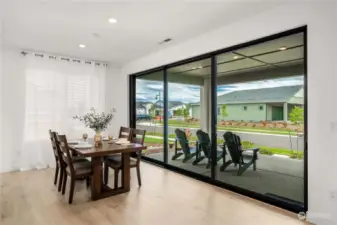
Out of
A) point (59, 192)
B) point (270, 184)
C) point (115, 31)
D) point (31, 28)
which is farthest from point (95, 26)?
point (270, 184)

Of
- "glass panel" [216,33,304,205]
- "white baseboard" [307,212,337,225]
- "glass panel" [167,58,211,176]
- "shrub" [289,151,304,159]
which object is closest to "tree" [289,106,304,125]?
"glass panel" [216,33,304,205]

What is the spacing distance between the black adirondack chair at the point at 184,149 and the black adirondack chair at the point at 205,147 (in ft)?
0.54

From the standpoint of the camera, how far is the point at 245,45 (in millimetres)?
3273

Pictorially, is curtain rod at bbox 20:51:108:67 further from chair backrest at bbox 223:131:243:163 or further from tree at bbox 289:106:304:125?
tree at bbox 289:106:304:125

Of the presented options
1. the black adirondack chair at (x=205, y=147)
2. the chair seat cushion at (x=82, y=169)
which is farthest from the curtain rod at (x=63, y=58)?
the black adirondack chair at (x=205, y=147)

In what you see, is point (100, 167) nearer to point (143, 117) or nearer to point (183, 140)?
point (183, 140)

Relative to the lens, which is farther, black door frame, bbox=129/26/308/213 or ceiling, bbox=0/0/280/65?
ceiling, bbox=0/0/280/65

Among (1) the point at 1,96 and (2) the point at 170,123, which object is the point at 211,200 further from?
(1) the point at 1,96

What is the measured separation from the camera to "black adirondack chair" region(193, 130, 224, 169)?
3.87 m

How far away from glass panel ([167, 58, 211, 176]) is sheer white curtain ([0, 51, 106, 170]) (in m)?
2.18

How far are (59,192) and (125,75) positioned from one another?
3593 mm

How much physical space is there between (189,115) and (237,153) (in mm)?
1324

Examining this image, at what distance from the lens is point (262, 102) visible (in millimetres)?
3396

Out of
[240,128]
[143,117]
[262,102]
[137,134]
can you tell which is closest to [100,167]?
[137,134]
